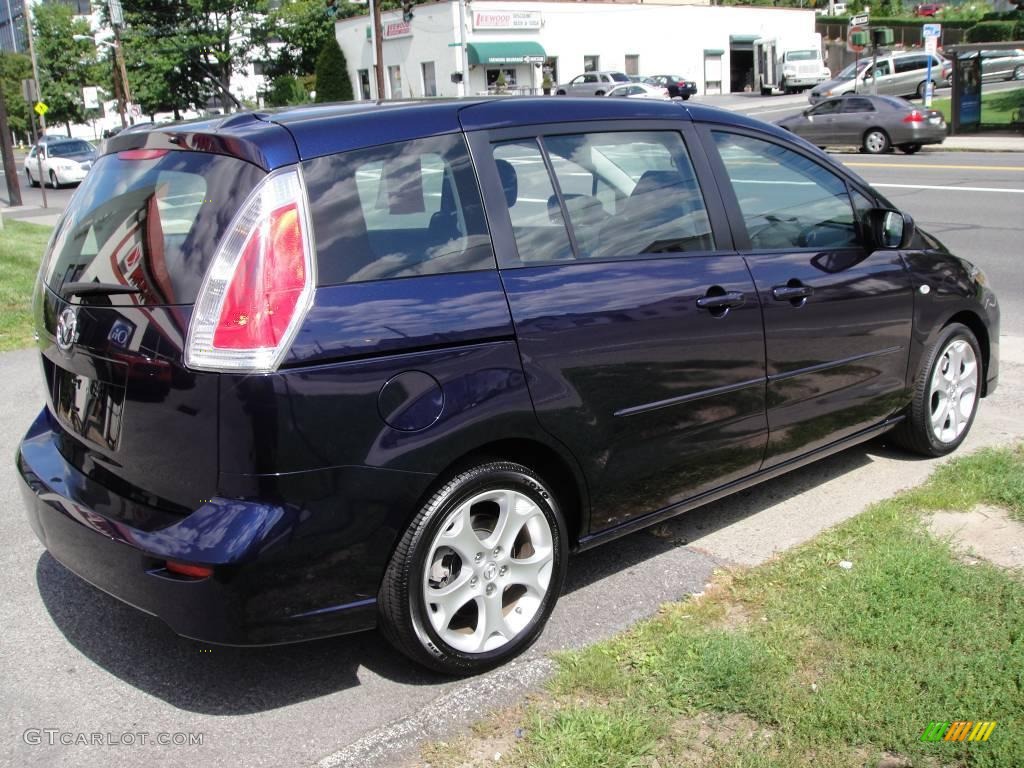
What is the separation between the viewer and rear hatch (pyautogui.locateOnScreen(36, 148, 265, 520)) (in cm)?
294

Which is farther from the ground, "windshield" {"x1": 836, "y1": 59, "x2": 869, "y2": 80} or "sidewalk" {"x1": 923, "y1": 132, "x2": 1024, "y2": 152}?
"windshield" {"x1": 836, "y1": 59, "x2": 869, "y2": 80}

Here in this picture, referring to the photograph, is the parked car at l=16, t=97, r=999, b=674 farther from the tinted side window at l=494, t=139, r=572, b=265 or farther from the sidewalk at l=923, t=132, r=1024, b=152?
the sidewalk at l=923, t=132, r=1024, b=152

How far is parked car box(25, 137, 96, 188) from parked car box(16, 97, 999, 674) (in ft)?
104

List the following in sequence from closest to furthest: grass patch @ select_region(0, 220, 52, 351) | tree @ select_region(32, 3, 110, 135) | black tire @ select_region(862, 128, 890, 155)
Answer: grass patch @ select_region(0, 220, 52, 351) → black tire @ select_region(862, 128, 890, 155) → tree @ select_region(32, 3, 110, 135)

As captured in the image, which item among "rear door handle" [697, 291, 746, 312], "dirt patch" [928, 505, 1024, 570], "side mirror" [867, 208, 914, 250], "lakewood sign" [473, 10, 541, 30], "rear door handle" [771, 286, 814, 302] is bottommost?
"dirt patch" [928, 505, 1024, 570]

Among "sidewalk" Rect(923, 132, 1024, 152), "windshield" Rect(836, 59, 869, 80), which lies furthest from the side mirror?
"windshield" Rect(836, 59, 869, 80)

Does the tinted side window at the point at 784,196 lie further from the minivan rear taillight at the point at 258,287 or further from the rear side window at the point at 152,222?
the rear side window at the point at 152,222

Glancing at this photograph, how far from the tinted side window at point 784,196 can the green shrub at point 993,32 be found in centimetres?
6027

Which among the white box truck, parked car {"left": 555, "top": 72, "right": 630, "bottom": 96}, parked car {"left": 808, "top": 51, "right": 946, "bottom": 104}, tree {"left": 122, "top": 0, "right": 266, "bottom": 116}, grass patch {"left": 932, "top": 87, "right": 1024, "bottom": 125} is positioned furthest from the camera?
tree {"left": 122, "top": 0, "right": 266, "bottom": 116}

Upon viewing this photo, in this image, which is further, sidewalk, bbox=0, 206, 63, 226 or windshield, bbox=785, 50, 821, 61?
windshield, bbox=785, 50, 821, 61

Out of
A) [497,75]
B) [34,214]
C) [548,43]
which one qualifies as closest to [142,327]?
[34,214]

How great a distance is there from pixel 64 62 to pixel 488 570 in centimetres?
7473

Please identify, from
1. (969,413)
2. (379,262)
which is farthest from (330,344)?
(969,413)

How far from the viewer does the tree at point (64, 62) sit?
223 ft
